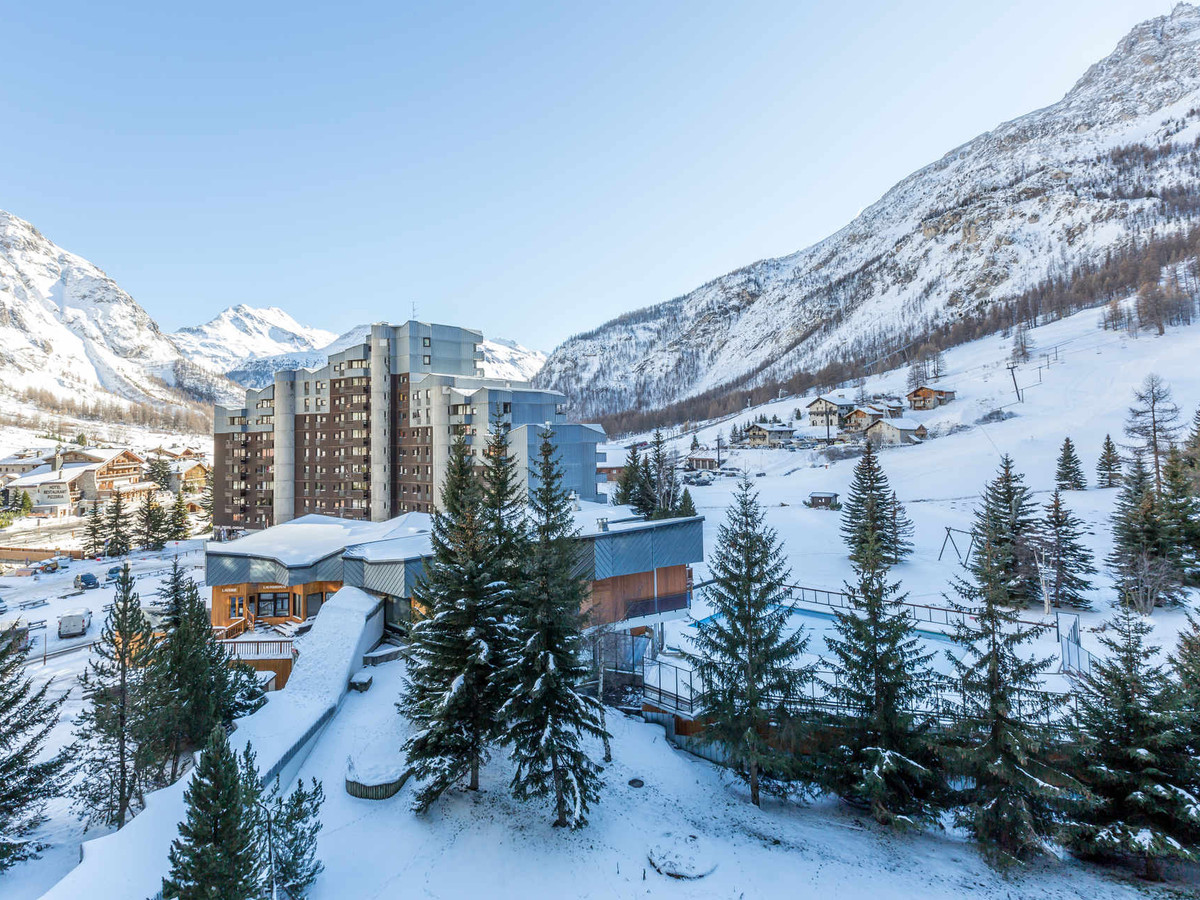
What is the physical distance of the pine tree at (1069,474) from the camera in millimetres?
52625

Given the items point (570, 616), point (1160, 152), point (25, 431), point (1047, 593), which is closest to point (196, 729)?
point (570, 616)

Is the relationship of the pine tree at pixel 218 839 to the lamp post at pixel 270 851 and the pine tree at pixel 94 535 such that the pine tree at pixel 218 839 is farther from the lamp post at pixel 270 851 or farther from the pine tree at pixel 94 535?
the pine tree at pixel 94 535

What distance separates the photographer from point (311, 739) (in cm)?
1720

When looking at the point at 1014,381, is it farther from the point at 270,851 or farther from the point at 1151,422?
the point at 270,851

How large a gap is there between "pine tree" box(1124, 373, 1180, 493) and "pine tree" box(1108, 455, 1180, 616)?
1931cm

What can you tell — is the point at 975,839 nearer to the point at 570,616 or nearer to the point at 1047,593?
the point at 570,616

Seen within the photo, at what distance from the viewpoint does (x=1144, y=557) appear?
29156 millimetres

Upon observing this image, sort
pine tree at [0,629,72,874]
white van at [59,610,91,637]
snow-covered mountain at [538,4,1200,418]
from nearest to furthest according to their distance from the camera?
pine tree at [0,629,72,874] → white van at [59,610,91,637] → snow-covered mountain at [538,4,1200,418]

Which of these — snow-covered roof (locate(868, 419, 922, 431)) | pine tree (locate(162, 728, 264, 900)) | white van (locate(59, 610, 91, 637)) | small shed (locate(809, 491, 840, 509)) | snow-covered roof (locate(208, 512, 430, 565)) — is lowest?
white van (locate(59, 610, 91, 637))

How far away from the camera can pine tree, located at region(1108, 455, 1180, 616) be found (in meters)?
28.7

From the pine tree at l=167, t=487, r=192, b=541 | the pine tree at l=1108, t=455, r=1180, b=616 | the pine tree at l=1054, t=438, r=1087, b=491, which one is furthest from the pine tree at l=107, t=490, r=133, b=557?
the pine tree at l=1054, t=438, r=1087, b=491

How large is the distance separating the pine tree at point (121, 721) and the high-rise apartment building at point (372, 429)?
28.8 m

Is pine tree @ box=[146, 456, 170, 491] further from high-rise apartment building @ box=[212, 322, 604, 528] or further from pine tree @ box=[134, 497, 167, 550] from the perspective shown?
high-rise apartment building @ box=[212, 322, 604, 528]

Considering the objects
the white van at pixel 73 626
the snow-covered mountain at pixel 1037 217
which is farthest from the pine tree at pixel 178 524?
the snow-covered mountain at pixel 1037 217
